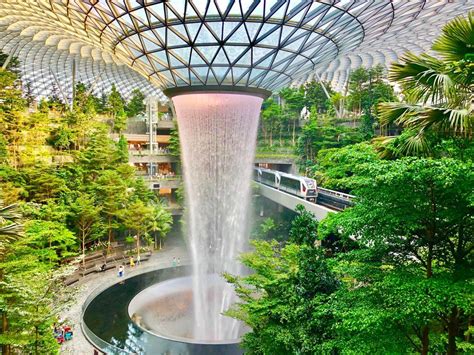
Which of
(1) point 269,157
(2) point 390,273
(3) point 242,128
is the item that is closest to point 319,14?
(3) point 242,128

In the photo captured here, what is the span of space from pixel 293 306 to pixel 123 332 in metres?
12.9

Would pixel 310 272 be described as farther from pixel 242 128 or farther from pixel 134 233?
pixel 134 233

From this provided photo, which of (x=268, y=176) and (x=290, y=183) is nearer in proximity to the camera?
(x=290, y=183)

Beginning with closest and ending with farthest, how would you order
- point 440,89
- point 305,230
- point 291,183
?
point 440,89 < point 305,230 < point 291,183

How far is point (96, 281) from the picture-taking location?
94.6 feet

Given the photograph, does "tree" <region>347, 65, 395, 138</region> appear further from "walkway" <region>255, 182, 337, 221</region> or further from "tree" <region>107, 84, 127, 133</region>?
"tree" <region>107, 84, 127, 133</region>

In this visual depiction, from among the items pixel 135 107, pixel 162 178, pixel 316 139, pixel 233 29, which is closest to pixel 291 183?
pixel 316 139

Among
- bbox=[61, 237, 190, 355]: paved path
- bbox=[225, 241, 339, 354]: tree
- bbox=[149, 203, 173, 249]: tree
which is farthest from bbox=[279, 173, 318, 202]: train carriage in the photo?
bbox=[225, 241, 339, 354]: tree

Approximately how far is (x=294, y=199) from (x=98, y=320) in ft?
69.5

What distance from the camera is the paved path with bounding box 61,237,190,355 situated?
18.9 metres

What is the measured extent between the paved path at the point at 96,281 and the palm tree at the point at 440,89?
45.4 ft

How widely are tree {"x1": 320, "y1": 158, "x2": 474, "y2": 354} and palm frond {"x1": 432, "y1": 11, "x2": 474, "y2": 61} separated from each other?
237cm

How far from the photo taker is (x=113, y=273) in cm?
3105

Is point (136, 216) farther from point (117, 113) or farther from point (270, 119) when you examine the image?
point (270, 119)
